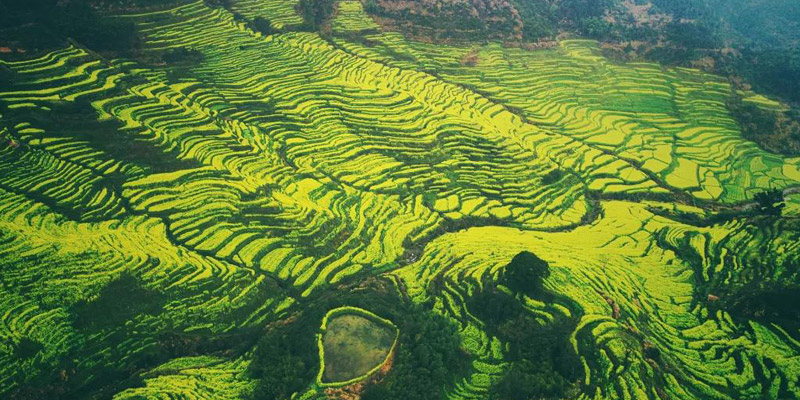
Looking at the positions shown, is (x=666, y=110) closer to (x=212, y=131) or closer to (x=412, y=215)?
(x=412, y=215)

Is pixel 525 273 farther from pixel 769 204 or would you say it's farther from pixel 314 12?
pixel 314 12

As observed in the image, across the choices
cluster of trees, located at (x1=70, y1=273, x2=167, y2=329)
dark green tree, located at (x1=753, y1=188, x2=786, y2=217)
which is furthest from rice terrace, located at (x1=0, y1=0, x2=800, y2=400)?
dark green tree, located at (x1=753, y1=188, x2=786, y2=217)

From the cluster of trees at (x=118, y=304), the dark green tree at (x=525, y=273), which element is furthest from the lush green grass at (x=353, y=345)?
the cluster of trees at (x=118, y=304)

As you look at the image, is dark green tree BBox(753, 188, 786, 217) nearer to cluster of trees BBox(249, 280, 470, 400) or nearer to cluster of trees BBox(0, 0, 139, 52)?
cluster of trees BBox(249, 280, 470, 400)

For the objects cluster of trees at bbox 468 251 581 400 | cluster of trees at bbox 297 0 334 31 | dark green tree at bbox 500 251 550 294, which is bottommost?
cluster of trees at bbox 468 251 581 400

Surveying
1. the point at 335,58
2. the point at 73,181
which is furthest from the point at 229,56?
the point at 73,181

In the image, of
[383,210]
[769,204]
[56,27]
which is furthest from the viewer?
[56,27]

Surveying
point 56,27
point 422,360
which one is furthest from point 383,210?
point 56,27

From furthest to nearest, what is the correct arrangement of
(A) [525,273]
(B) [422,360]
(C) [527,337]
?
1. (A) [525,273]
2. (C) [527,337]
3. (B) [422,360]

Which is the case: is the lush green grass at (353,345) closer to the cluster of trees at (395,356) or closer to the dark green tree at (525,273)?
the cluster of trees at (395,356)
